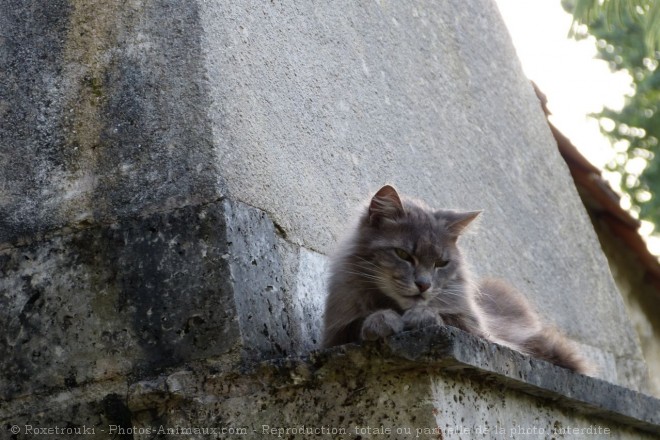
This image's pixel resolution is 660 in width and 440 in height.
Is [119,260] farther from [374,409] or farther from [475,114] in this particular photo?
[475,114]

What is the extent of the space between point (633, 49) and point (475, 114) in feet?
17.9

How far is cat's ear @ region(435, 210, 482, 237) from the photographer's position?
11.6ft

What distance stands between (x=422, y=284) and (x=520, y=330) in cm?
83

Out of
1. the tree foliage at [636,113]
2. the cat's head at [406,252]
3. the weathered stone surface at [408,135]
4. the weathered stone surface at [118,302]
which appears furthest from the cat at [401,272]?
the tree foliage at [636,113]

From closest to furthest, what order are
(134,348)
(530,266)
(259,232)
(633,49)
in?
(134,348)
(259,232)
(530,266)
(633,49)

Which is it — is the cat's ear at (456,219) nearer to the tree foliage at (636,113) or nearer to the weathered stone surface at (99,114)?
the weathered stone surface at (99,114)

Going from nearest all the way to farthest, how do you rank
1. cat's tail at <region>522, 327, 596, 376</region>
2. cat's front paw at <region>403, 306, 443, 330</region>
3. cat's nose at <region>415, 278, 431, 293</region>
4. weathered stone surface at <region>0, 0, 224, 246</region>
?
cat's front paw at <region>403, 306, 443, 330</region>, weathered stone surface at <region>0, 0, 224, 246</region>, cat's nose at <region>415, 278, 431, 293</region>, cat's tail at <region>522, 327, 596, 376</region>

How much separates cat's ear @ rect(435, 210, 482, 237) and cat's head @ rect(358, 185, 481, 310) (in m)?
0.02

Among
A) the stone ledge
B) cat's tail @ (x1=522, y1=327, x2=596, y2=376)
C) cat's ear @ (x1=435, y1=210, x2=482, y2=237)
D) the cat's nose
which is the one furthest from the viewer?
cat's tail @ (x1=522, y1=327, x2=596, y2=376)

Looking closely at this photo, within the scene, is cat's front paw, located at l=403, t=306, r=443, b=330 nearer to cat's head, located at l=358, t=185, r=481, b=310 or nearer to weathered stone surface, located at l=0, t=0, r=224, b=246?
cat's head, located at l=358, t=185, r=481, b=310

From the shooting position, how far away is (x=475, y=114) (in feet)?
18.7

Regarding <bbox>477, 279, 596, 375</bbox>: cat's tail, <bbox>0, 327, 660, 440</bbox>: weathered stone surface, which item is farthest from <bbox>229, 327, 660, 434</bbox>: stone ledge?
<bbox>477, 279, 596, 375</bbox>: cat's tail

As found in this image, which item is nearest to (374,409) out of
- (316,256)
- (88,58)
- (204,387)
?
(204,387)

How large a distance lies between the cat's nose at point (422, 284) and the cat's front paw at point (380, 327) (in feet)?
1.40
